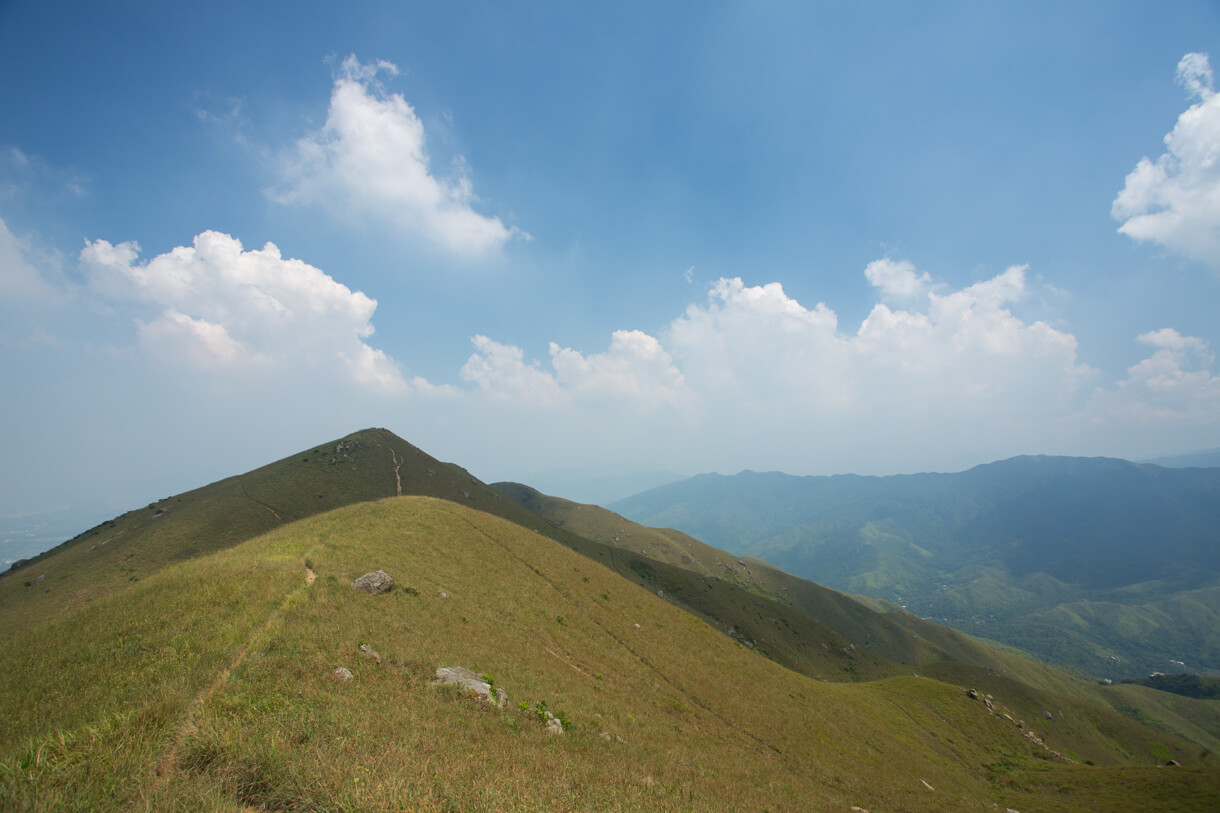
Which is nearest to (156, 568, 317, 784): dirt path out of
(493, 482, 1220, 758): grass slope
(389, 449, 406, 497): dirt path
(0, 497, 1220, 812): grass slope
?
(0, 497, 1220, 812): grass slope

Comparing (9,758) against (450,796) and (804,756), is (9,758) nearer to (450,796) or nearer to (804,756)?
(450,796)

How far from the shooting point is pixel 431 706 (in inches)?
583

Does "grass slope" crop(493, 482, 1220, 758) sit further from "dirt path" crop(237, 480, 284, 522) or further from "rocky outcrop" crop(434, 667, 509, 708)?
"rocky outcrop" crop(434, 667, 509, 708)

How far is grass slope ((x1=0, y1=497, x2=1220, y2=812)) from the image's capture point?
826cm

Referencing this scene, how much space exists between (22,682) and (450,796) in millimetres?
16487

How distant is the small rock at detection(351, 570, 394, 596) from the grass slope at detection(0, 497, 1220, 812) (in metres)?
1.01

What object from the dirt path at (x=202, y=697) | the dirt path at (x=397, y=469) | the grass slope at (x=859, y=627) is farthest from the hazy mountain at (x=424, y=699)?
the grass slope at (x=859, y=627)

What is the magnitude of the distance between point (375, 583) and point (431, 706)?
11826 millimetres

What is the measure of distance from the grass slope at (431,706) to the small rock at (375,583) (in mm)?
1013

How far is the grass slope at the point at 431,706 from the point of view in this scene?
8.26 metres

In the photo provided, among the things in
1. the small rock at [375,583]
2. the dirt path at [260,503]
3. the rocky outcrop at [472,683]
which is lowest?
the rocky outcrop at [472,683]

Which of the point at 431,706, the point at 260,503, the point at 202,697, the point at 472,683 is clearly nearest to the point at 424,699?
the point at 431,706

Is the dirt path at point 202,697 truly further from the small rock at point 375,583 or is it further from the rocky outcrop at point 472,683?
the rocky outcrop at point 472,683

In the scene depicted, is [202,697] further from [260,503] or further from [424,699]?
[260,503]
